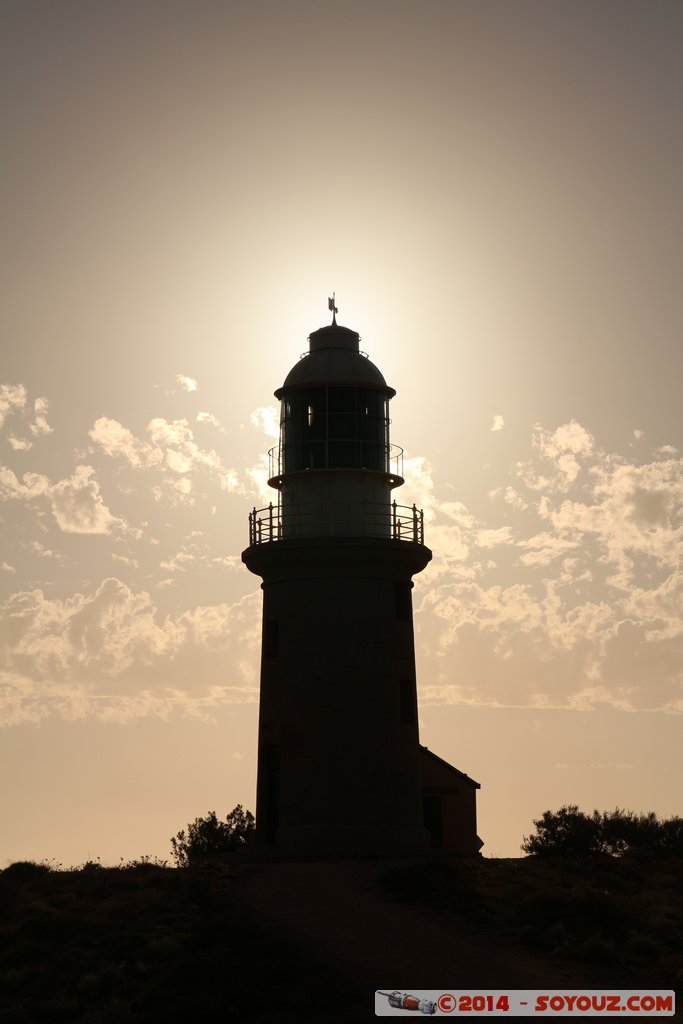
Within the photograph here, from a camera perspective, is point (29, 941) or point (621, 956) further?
point (29, 941)

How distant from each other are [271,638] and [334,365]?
24.2ft

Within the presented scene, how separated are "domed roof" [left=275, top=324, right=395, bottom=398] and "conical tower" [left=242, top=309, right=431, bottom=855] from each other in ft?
0.14

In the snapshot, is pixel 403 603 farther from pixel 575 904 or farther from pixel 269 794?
pixel 575 904

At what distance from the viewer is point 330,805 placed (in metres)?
34.5

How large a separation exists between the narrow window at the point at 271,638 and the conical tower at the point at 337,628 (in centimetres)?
4

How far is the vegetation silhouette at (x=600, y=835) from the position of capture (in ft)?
119

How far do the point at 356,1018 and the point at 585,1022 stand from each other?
322 cm

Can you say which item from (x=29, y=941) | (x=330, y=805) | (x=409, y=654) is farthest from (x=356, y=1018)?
(x=409, y=654)

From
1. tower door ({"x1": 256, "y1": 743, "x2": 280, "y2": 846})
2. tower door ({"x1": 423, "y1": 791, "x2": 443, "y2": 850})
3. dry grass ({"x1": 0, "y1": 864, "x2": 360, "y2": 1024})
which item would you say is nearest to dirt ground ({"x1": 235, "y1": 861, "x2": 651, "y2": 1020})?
dry grass ({"x1": 0, "y1": 864, "x2": 360, "y2": 1024})

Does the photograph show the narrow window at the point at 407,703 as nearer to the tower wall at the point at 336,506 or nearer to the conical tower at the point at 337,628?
the conical tower at the point at 337,628

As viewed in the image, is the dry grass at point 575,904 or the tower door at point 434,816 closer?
the dry grass at point 575,904

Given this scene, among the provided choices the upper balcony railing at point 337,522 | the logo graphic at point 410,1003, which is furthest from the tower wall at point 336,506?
the logo graphic at point 410,1003

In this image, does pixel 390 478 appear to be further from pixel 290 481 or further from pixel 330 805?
pixel 330 805

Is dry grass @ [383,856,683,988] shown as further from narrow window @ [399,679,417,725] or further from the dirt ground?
narrow window @ [399,679,417,725]
